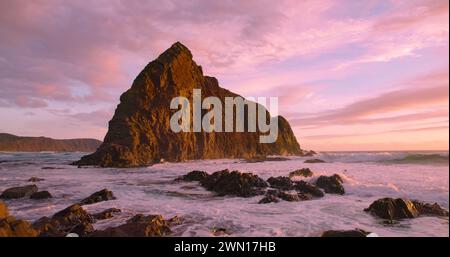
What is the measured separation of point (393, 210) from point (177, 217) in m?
7.00

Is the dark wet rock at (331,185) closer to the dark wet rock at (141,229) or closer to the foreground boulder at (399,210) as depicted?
the foreground boulder at (399,210)

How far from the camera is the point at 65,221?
897 centimetres

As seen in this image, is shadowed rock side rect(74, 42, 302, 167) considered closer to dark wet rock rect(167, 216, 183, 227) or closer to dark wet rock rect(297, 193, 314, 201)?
dark wet rock rect(297, 193, 314, 201)

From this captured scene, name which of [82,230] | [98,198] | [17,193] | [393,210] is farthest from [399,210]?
[17,193]

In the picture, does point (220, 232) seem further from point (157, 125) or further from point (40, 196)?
point (157, 125)

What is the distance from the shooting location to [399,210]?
34.9 ft

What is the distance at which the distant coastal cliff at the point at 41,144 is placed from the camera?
5502 inches

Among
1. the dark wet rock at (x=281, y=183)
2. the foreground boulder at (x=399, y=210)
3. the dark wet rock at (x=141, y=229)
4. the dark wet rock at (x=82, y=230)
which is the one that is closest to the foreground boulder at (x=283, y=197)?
the dark wet rock at (x=281, y=183)

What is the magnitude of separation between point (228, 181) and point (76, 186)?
26.5ft

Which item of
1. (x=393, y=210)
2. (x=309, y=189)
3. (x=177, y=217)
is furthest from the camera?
(x=309, y=189)

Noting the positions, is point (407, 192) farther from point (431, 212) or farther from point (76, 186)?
point (76, 186)

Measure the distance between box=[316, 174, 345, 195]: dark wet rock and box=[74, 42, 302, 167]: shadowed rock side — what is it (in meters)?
24.5

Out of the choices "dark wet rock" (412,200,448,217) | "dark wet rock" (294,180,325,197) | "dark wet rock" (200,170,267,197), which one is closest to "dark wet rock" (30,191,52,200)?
"dark wet rock" (200,170,267,197)
